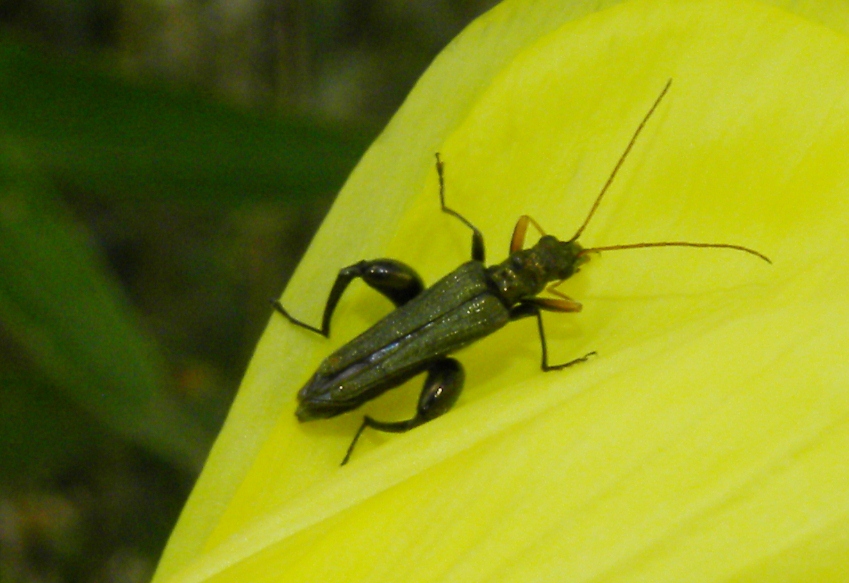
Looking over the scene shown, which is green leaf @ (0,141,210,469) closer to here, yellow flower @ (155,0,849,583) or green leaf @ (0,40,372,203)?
green leaf @ (0,40,372,203)

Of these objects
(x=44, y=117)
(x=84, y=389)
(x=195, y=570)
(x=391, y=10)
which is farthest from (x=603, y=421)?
(x=391, y=10)

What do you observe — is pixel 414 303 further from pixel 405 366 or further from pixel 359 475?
pixel 359 475

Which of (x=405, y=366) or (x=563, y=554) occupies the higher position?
(x=563, y=554)

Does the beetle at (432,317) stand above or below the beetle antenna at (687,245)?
below

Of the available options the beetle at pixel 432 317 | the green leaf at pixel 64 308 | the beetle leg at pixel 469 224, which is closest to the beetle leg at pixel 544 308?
the beetle at pixel 432 317

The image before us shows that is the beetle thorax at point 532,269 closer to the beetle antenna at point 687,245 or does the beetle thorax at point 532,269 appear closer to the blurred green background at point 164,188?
the beetle antenna at point 687,245

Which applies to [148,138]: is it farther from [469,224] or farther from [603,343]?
[603,343]

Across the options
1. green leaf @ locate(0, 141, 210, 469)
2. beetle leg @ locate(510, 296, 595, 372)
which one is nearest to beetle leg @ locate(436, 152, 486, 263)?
beetle leg @ locate(510, 296, 595, 372)
